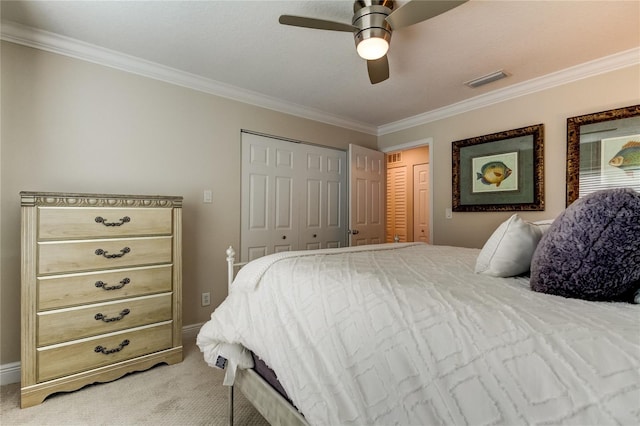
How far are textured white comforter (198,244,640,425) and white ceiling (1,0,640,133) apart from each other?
1659 millimetres

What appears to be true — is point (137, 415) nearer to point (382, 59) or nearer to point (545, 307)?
point (545, 307)

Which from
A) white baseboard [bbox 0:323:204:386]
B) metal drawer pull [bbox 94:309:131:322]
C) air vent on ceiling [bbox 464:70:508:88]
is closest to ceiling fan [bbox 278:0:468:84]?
air vent on ceiling [bbox 464:70:508:88]

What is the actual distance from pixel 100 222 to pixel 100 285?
407mm

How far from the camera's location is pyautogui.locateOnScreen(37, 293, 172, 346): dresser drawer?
5.78 feet

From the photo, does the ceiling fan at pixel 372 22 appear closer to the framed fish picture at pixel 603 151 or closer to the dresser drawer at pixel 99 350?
the framed fish picture at pixel 603 151

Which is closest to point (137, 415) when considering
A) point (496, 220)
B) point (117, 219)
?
point (117, 219)

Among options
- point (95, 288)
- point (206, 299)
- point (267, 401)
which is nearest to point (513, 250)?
point (267, 401)

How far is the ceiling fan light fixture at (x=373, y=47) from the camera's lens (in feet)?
5.71

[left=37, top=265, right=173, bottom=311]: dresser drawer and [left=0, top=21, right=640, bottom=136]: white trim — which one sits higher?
[left=0, top=21, right=640, bottom=136]: white trim

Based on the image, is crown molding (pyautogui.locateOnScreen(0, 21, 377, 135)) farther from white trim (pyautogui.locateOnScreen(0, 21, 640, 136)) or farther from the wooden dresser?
the wooden dresser

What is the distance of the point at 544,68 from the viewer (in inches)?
102

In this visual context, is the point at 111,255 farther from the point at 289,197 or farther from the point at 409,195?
the point at 409,195

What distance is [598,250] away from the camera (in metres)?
0.79

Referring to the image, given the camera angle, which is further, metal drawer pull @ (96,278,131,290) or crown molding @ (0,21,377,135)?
crown molding @ (0,21,377,135)
